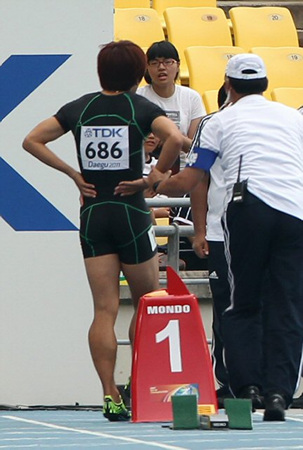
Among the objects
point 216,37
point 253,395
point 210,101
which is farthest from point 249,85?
point 216,37

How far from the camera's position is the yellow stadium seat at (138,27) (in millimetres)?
11797

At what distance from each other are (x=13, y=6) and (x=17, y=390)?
2.07m

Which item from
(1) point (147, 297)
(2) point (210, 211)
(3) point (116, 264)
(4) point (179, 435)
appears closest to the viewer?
(4) point (179, 435)

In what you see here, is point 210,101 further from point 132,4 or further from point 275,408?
point 275,408

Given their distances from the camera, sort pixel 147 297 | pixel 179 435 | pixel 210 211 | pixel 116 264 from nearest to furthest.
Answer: pixel 179 435 → pixel 147 297 → pixel 116 264 → pixel 210 211

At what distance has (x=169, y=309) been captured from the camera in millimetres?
5801

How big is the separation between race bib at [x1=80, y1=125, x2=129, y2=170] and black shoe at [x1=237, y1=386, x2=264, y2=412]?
1113 mm

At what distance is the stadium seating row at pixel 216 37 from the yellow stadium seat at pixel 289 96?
0.85ft

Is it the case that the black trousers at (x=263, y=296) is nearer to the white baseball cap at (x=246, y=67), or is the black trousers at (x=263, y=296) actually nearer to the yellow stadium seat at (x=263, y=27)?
the white baseball cap at (x=246, y=67)

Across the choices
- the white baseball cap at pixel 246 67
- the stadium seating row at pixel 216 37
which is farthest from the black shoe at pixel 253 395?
the stadium seating row at pixel 216 37

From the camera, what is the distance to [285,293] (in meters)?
5.88

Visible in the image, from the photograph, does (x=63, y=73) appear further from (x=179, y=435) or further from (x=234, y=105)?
(x=179, y=435)

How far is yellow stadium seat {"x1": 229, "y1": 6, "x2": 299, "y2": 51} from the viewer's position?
12.5 metres

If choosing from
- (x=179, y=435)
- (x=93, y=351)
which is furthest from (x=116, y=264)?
(x=179, y=435)
